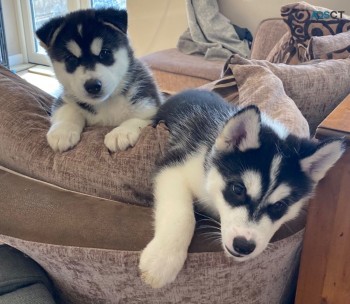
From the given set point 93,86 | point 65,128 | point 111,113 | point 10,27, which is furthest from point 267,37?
point 10,27

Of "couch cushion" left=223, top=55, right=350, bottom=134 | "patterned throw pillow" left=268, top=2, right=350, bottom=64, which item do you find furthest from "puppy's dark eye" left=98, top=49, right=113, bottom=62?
"patterned throw pillow" left=268, top=2, right=350, bottom=64

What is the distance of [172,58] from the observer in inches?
161

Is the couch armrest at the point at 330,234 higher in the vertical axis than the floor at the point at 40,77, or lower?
higher

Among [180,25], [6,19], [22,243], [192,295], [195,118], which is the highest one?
[195,118]

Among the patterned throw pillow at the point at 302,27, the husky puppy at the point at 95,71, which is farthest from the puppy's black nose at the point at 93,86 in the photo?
the patterned throw pillow at the point at 302,27

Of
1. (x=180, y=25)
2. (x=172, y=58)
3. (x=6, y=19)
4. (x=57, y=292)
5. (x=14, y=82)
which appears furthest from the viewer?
(x=6, y=19)

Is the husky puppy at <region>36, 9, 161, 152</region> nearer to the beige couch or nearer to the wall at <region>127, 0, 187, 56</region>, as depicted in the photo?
the beige couch

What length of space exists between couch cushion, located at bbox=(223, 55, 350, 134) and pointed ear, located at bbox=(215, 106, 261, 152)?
0.58 meters

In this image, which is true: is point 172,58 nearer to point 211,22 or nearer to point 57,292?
point 211,22

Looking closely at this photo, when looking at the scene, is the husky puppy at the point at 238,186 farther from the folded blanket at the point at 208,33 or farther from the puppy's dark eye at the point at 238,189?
the folded blanket at the point at 208,33

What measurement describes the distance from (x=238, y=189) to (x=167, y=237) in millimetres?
244

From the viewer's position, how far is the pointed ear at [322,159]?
1.08 metres

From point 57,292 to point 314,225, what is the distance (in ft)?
2.59

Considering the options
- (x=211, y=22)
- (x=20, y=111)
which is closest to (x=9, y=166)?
(x=20, y=111)
